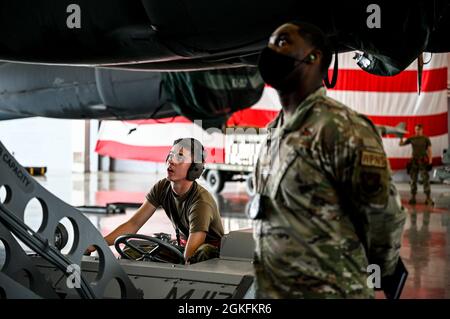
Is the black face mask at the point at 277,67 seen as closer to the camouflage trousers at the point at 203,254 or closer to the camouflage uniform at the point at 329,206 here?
the camouflage uniform at the point at 329,206

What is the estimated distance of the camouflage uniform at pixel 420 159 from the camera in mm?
14609

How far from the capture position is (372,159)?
2.09 meters

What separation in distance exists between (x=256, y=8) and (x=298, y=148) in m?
1.73

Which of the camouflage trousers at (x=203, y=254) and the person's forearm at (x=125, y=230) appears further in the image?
the person's forearm at (x=125, y=230)

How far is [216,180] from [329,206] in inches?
547

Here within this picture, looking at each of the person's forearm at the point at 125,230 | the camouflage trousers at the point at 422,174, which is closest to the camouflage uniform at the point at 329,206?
the person's forearm at the point at 125,230

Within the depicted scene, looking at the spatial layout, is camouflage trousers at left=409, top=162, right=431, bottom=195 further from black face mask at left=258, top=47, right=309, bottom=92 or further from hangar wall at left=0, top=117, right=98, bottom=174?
hangar wall at left=0, top=117, right=98, bottom=174

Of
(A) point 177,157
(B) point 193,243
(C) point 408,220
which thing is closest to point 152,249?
(B) point 193,243

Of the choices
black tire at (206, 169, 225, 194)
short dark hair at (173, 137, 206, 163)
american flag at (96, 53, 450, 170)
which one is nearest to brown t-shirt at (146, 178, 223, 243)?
short dark hair at (173, 137, 206, 163)

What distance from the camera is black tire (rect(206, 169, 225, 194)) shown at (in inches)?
628

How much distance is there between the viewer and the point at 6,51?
4.60 metres

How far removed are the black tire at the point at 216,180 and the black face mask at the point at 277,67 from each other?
13.7 m

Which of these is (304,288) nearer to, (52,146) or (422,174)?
(422,174)
